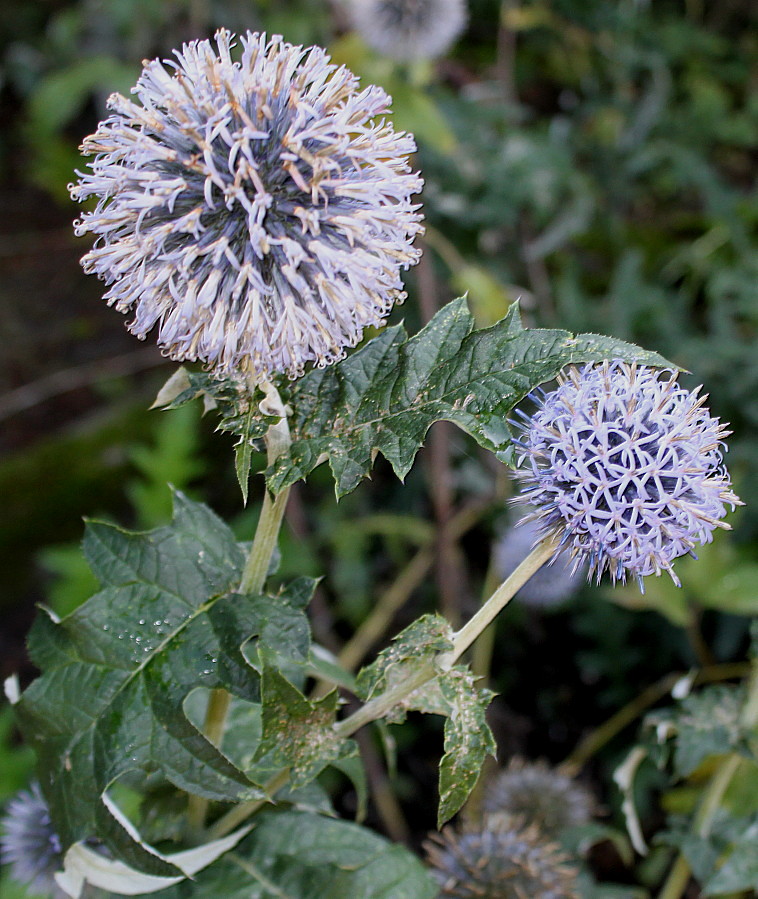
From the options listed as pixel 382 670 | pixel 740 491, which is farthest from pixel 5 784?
pixel 740 491

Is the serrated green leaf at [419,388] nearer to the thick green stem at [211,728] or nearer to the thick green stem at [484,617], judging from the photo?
the thick green stem at [484,617]

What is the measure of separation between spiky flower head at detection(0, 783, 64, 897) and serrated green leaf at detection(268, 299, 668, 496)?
0.85m

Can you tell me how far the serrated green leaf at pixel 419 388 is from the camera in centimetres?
77

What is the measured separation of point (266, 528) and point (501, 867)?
32.3 inches

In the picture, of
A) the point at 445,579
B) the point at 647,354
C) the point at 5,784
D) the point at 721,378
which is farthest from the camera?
the point at 721,378

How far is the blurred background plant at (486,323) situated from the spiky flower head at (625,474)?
0.40 meters

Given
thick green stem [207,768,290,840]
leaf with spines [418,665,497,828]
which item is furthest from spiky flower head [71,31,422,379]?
thick green stem [207,768,290,840]

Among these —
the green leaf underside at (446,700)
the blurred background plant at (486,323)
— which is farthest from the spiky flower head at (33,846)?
the green leaf underside at (446,700)

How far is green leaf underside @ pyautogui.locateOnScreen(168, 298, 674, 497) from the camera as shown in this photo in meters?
0.77

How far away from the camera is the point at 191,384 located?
0.82 meters

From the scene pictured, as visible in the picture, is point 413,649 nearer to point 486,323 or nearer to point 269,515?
point 269,515

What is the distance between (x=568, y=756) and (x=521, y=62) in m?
3.29

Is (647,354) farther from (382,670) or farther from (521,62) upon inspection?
(521,62)

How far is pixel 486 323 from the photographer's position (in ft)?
7.61
